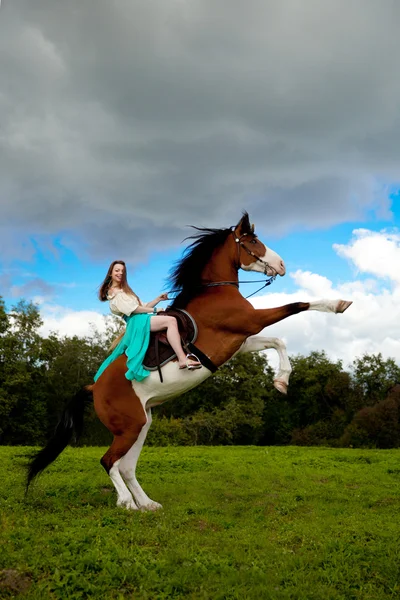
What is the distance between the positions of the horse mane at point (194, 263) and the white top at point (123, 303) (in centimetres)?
60

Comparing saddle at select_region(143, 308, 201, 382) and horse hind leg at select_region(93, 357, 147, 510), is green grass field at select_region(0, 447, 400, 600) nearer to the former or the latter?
horse hind leg at select_region(93, 357, 147, 510)

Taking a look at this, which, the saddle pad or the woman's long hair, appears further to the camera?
the woman's long hair

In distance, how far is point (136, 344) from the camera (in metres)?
7.35

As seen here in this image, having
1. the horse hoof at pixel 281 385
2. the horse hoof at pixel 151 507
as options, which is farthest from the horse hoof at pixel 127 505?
the horse hoof at pixel 281 385

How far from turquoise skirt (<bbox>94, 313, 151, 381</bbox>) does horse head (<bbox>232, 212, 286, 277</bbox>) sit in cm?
163

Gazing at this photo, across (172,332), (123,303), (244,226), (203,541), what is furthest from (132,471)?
(244,226)

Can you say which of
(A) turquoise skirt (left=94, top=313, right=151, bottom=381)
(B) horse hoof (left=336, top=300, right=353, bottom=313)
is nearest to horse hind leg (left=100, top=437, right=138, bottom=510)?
(A) turquoise skirt (left=94, top=313, right=151, bottom=381)

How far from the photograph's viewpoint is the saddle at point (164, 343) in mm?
7312

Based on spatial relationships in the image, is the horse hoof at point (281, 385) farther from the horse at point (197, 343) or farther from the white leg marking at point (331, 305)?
the white leg marking at point (331, 305)

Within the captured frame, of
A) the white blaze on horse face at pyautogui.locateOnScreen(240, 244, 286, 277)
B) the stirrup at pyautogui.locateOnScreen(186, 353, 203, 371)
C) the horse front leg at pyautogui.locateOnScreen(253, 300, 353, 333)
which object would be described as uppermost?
the white blaze on horse face at pyautogui.locateOnScreen(240, 244, 286, 277)

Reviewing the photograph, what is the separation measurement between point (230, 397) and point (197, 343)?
28.7 metres

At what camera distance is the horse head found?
7.89m

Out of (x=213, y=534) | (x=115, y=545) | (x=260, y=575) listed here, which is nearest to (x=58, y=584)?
(x=115, y=545)

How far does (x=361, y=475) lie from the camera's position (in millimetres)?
11969
